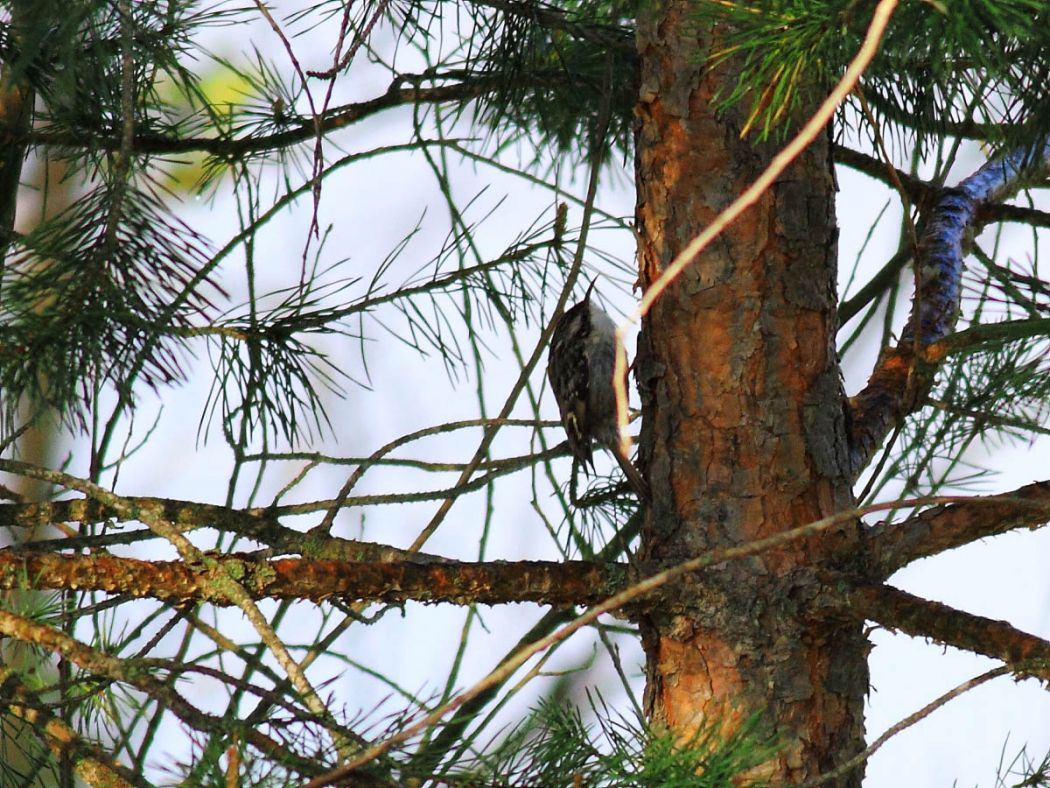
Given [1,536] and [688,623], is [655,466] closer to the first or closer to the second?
[688,623]

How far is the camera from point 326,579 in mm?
1555

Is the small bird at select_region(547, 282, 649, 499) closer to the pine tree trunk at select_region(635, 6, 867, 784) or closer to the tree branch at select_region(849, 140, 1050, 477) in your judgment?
the tree branch at select_region(849, 140, 1050, 477)

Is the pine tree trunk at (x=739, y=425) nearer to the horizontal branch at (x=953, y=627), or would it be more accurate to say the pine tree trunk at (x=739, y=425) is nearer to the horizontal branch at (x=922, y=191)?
the horizontal branch at (x=953, y=627)

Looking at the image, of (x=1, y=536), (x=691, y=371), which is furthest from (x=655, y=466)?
(x=1, y=536)

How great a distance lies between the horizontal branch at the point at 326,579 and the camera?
1.47 m

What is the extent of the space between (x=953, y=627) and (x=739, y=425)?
0.44 metres

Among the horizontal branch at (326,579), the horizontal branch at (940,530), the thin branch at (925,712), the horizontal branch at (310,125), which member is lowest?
the thin branch at (925,712)

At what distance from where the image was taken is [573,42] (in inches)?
88.2

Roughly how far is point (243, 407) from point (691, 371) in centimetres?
73

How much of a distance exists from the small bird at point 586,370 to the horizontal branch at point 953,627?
4.54 feet

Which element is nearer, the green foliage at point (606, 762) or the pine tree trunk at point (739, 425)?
the green foliage at point (606, 762)

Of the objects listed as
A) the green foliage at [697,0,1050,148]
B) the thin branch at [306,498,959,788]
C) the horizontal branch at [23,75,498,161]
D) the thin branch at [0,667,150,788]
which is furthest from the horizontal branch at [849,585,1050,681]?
the horizontal branch at [23,75,498,161]

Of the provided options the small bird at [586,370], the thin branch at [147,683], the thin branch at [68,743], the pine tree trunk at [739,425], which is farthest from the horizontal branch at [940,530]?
the small bird at [586,370]

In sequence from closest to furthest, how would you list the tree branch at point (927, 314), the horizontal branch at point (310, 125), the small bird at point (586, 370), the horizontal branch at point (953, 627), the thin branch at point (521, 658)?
the thin branch at point (521, 658) < the horizontal branch at point (953, 627) < the tree branch at point (927, 314) < the horizontal branch at point (310, 125) < the small bird at point (586, 370)
